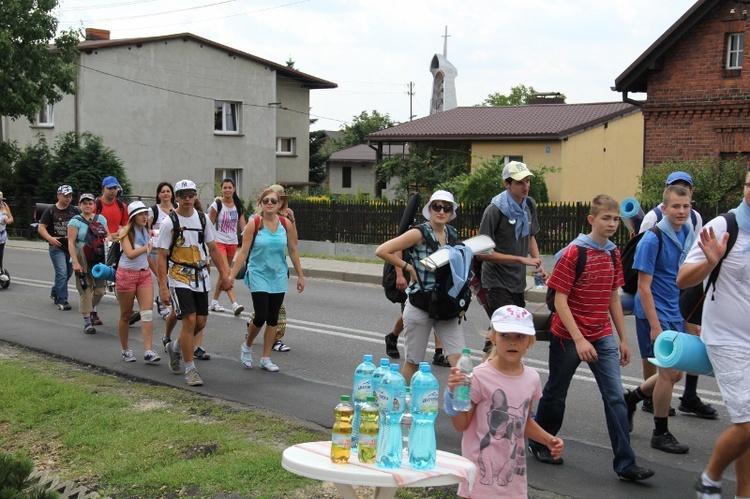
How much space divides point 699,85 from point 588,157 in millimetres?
10044

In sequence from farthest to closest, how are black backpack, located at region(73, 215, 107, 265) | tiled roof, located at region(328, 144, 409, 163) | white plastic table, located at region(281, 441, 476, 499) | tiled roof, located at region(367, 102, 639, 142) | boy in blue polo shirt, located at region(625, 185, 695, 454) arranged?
tiled roof, located at region(328, 144, 409, 163) < tiled roof, located at region(367, 102, 639, 142) < black backpack, located at region(73, 215, 107, 265) < boy in blue polo shirt, located at region(625, 185, 695, 454) < white plastic table, located at region(281, 441, 476, 499)

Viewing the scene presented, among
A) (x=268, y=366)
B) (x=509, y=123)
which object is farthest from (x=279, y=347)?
(x=509, y=123)

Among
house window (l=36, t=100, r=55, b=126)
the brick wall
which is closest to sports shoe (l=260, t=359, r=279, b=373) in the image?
the brick wall

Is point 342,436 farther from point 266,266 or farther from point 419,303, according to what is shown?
point 266,266

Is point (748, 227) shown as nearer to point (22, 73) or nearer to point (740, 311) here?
point (740, 311)

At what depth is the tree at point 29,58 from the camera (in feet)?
96.9

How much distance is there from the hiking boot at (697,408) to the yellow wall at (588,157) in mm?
24162

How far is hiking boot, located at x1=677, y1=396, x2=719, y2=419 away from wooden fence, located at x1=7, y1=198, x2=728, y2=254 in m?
12.2

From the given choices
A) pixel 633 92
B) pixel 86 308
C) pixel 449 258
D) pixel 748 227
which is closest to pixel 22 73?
pixel 633 92

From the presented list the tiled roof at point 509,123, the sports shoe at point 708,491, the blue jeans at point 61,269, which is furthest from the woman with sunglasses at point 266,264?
the tiled roof at point 509,123

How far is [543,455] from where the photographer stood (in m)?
6.14

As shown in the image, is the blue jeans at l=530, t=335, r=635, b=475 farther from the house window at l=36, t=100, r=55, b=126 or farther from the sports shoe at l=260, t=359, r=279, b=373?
the house window at l=36, t=100, r=55, b=126

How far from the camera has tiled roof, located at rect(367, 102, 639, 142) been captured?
3344cm

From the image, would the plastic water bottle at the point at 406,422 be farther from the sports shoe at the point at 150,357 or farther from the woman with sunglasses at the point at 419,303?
the sports shoe at the point at 150,357
